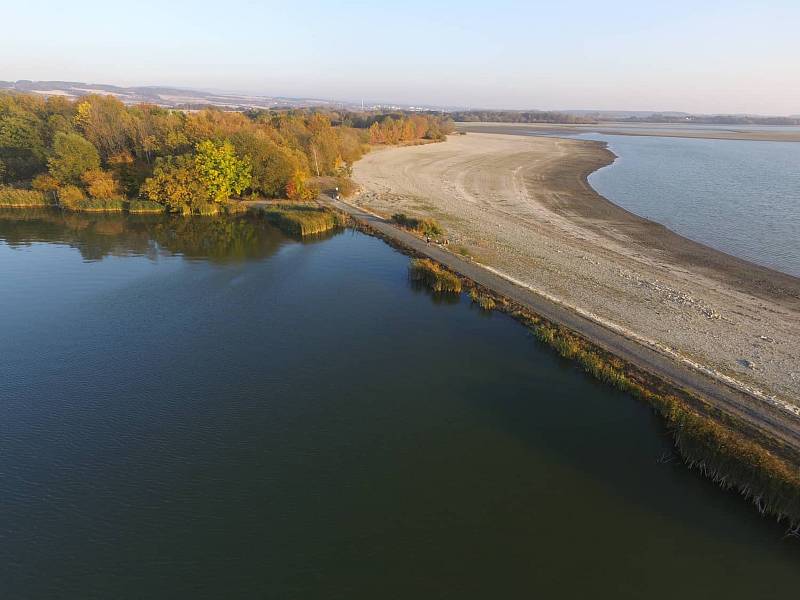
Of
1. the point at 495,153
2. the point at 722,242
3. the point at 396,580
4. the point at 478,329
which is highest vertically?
the point at 495,153

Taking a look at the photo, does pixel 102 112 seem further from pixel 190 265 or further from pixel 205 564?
pixel 205 564

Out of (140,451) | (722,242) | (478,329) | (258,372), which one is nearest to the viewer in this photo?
(140,451)

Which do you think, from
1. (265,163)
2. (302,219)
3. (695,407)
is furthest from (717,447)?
(265,163)

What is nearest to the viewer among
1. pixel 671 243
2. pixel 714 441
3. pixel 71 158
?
pixel 714 441

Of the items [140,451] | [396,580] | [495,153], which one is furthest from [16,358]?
[495,153]

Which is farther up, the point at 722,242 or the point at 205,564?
the point at 722,242

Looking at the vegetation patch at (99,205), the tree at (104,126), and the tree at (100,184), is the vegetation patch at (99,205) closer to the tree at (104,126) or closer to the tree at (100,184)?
the tree at (100,184)

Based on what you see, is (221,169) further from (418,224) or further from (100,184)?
(418,224)
